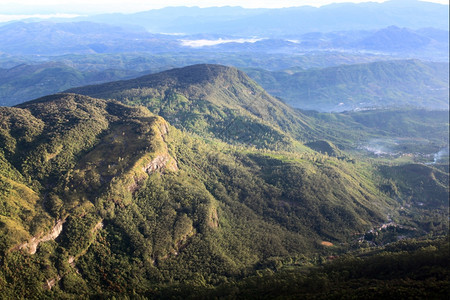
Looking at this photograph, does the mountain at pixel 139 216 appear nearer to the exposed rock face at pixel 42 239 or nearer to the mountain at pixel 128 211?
the exposed rock face at pixel 42 239

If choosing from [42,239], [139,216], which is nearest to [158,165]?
[139,216]

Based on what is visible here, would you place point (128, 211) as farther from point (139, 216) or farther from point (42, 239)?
point (42, 239)

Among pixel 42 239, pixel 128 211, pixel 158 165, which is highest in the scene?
pixel 158 165

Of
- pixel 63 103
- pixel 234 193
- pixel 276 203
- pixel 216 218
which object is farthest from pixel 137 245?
pixel 63 103

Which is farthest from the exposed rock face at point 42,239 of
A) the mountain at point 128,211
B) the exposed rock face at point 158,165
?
the exposed rock face at point 158,165

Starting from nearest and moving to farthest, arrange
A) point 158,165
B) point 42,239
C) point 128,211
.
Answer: point 42,239, point 128,211, point 158,165

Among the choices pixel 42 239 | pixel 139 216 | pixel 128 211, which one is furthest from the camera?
pixel 139 216

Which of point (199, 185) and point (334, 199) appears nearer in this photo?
point (199, 185)

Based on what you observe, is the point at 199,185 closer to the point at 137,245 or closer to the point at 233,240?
the point at 233,240
